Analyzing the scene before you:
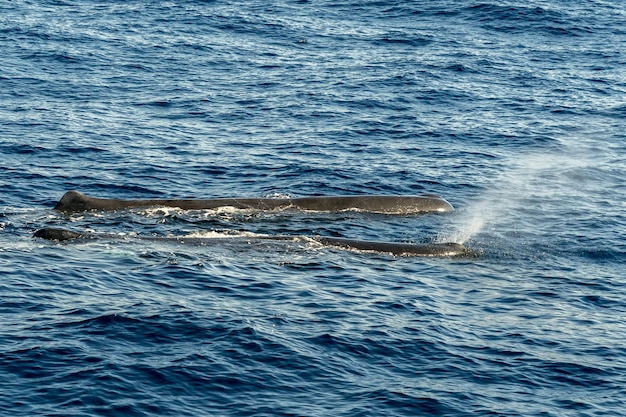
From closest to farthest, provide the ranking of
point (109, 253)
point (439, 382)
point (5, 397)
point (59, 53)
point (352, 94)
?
1. point (5, 397)
2. point (439, 382)
3. point (109, 253)
4. point (352, 94)
5. point (59, 53)

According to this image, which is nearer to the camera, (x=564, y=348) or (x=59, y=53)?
(x=564, y=348)

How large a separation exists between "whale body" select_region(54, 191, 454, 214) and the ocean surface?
63cm

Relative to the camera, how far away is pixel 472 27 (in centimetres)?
7662

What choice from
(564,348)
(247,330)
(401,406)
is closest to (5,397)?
(247,330)

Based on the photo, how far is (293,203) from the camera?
42.2m

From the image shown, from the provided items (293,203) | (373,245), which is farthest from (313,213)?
(373,245)

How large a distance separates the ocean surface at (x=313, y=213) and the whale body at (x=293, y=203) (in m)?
0.63

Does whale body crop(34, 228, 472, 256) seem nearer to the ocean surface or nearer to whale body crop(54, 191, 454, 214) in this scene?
the ocean surface

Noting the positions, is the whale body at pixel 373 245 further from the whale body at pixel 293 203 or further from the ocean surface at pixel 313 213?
→ the whale body at pixel 293 203

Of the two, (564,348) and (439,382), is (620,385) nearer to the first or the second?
(564,348)

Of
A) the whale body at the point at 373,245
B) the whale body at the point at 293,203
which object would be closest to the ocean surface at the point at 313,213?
the whale body at the point at 373,245

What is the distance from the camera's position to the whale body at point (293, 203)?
40.0m

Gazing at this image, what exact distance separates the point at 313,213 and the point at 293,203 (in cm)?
94

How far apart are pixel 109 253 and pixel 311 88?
28721 mm
